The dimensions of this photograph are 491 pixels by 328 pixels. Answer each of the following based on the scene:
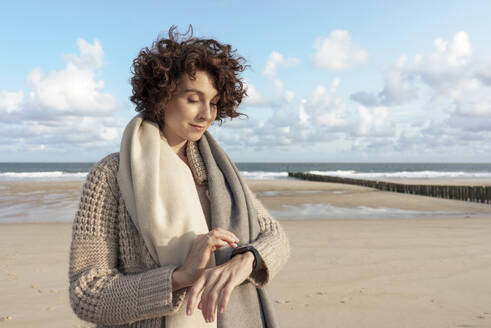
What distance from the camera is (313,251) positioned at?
880 cm

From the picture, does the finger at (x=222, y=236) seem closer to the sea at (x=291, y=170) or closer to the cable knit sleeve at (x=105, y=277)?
the cable knit sleeve at (x=105, y=277)

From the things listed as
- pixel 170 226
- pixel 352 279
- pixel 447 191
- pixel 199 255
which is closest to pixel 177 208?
pixel 170 226

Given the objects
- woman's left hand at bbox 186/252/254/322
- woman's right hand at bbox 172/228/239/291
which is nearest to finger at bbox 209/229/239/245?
woman's right hand at bbox 172/228/239/291

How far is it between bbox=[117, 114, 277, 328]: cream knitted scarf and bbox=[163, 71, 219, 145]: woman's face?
0.10 meters

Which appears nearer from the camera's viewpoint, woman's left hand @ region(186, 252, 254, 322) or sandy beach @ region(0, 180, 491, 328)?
woman's left hand @ region(186, 252, 254, 322)

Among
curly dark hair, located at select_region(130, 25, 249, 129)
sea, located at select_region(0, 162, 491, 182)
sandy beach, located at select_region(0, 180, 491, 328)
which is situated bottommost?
sea, located at select_region(0, 162, 491, 182)

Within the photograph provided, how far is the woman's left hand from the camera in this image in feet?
4.86

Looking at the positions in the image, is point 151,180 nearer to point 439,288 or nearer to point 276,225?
point 276,225

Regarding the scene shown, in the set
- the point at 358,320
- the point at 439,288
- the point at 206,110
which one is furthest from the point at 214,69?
the point at 439,288

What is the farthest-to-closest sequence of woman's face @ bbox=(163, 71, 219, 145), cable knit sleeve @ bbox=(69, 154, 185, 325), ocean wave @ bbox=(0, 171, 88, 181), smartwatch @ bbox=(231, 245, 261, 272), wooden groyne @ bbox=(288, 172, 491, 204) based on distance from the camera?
ocean wave @ bbox=(0, 171, 88, 181) → wooden groyne @ bbox=(288, 172, 491, 204) → woman's face @ bbox=(163, 71, 219, 145) → smartwatch @ bbox=(231, 245, 261, 272) → cable knit sleeve @ bbox=(69, 154, 185, 325)

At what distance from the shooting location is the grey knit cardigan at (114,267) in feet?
5.24

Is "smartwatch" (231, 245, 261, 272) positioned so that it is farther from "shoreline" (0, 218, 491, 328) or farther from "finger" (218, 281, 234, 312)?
"shoreline" (0, 218, 491, 328)

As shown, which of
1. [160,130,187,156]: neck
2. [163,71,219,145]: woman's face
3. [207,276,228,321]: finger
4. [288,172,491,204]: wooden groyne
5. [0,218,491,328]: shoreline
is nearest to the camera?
[207,276,228,321]: finger

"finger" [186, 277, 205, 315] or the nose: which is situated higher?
the nose
